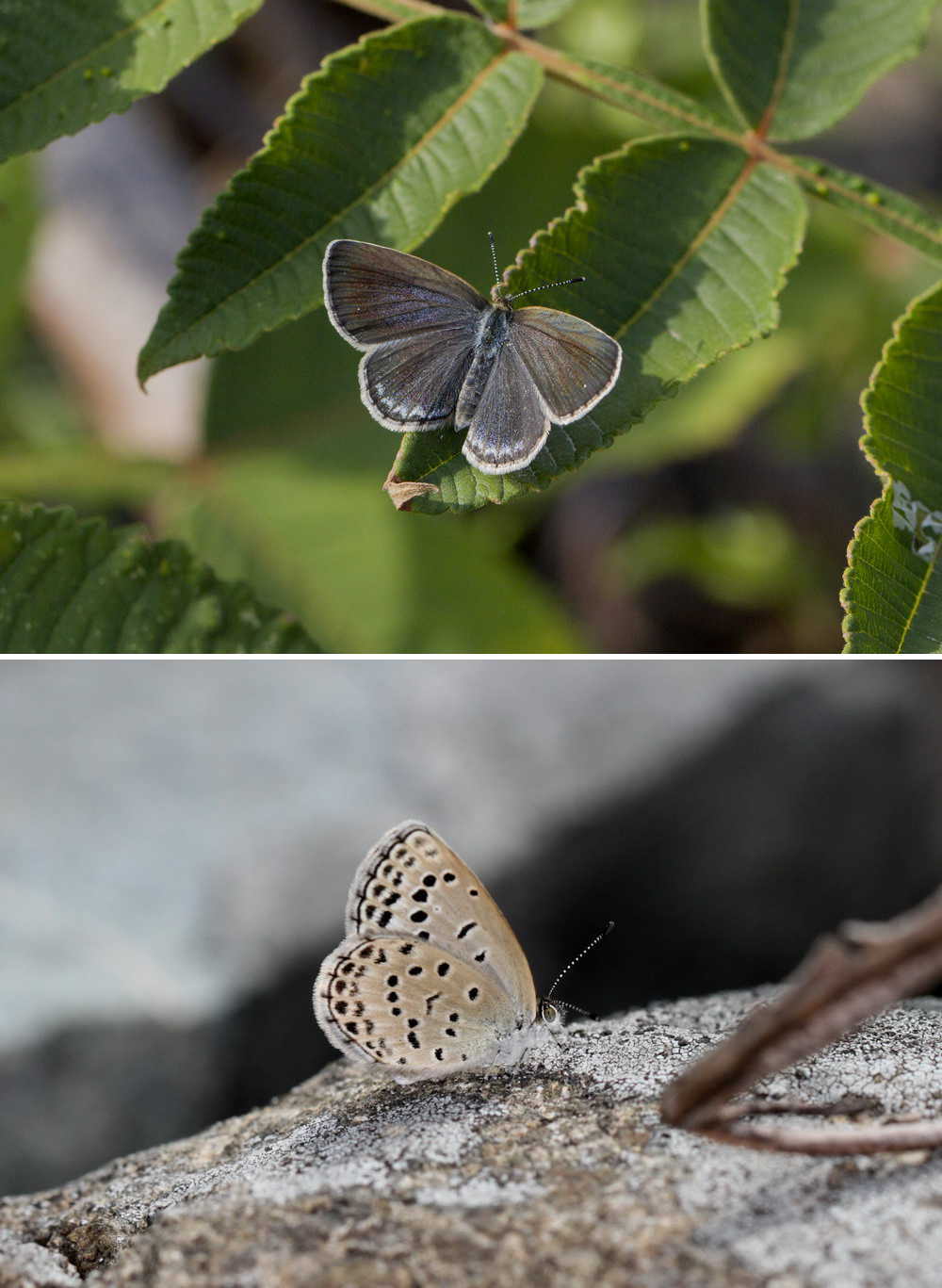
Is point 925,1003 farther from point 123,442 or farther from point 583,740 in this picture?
point 123,442

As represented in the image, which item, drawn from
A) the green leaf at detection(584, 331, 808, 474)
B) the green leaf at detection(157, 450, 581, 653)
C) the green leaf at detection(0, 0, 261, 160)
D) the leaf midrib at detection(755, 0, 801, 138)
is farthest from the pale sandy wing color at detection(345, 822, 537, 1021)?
the green leaf at detection(584, 331, 808, 474)

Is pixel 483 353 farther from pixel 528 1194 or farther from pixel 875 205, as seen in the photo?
pixel 528 1194

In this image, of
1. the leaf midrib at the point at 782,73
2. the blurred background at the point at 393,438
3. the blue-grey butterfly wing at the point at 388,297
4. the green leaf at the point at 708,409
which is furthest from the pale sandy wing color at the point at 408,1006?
the green leaf at the point at 708,409

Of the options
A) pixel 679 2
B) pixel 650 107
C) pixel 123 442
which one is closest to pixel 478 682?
pixel 123 442

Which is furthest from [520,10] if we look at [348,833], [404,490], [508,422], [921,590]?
[348,833]

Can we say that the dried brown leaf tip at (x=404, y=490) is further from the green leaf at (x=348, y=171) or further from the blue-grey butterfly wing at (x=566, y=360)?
the green leaf at (x=348, y=171)

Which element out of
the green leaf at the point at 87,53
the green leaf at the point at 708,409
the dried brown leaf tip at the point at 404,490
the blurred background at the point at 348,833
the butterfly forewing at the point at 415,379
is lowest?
the blurred background at the point at 348,833
